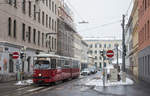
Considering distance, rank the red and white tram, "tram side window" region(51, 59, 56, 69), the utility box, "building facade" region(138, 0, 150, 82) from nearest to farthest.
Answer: the red and white tram
"tram side window" region(51, 59, 56, 69)
the utility box
"building facade" region(138, 0, 150, 82)

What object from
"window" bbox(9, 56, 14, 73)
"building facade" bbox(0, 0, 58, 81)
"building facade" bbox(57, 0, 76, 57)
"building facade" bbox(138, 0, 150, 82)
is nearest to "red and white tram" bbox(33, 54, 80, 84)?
"building facade" bbox(0, 0, 58, 81)

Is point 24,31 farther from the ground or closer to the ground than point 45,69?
farther from the ground

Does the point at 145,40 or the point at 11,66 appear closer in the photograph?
the point at 145,40

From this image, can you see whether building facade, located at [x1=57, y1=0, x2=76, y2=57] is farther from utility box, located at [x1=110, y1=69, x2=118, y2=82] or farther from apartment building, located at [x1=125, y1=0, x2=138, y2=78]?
utility box, located at [x1=110, y1=69, x2=118, y2=82]

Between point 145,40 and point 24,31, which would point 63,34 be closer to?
point 24,31

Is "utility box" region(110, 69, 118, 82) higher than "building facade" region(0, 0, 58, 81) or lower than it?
lower

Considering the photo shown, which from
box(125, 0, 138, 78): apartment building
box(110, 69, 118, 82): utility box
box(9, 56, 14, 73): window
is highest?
box(125, 0, 138, 78): apartment building

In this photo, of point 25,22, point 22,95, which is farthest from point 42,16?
point 22,95

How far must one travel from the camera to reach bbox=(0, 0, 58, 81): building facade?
34156 mm

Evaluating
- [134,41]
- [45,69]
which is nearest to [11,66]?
[45,69]

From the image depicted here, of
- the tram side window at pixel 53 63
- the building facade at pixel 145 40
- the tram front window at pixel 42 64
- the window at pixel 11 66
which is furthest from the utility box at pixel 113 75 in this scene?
the window at pixel 11 66

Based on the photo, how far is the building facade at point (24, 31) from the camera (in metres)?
34.2

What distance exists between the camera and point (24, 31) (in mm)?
41719

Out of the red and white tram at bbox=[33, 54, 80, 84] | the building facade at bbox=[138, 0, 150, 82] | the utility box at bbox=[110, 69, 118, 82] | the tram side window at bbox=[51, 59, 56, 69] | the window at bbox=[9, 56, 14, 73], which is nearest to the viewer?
the red and white tram at bbox=[33, 54, 80, 84]
